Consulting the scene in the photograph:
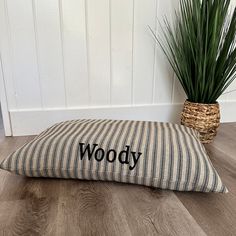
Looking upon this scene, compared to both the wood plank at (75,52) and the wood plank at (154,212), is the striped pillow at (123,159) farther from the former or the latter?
the wood plank at (75,52)

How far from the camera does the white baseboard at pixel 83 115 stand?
46.1 inches

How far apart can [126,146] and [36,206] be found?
0.31 m

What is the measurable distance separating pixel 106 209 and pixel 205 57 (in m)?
0.69

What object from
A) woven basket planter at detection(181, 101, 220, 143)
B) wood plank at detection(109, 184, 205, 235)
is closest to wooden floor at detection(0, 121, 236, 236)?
wood plank at detection(109, 184, 205, 235)

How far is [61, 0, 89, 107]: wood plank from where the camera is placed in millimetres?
1070

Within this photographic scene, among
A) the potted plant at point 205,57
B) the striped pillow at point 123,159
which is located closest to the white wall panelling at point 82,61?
the potted plant at point 205,57

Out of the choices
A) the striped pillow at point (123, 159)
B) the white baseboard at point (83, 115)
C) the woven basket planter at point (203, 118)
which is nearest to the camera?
the striped pillow at point (123, 159)

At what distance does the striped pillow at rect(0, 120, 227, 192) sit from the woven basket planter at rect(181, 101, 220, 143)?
0.24 meters

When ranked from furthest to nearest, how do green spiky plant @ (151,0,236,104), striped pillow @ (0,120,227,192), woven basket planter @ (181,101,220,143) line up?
woven basket planter @ (181,101,220,143) < green spiky plant @ (151,0,236,104) < striped pillow @ (0,120,227,192)

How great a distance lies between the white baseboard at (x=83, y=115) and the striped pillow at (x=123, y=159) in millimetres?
385

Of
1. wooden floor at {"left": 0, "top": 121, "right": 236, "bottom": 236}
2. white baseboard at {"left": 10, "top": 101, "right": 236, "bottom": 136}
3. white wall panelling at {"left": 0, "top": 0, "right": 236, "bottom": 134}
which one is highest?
white wall panelling at {"left": 0, "top": 0, "right": 236, "bottom": 134}

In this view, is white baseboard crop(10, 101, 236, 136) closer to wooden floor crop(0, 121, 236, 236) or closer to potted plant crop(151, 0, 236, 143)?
potted plant crop(151, 0, 236, 143)

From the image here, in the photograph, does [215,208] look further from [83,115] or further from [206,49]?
[83,115]

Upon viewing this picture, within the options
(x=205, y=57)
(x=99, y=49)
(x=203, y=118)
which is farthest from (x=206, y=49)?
(x=99, y=49)
